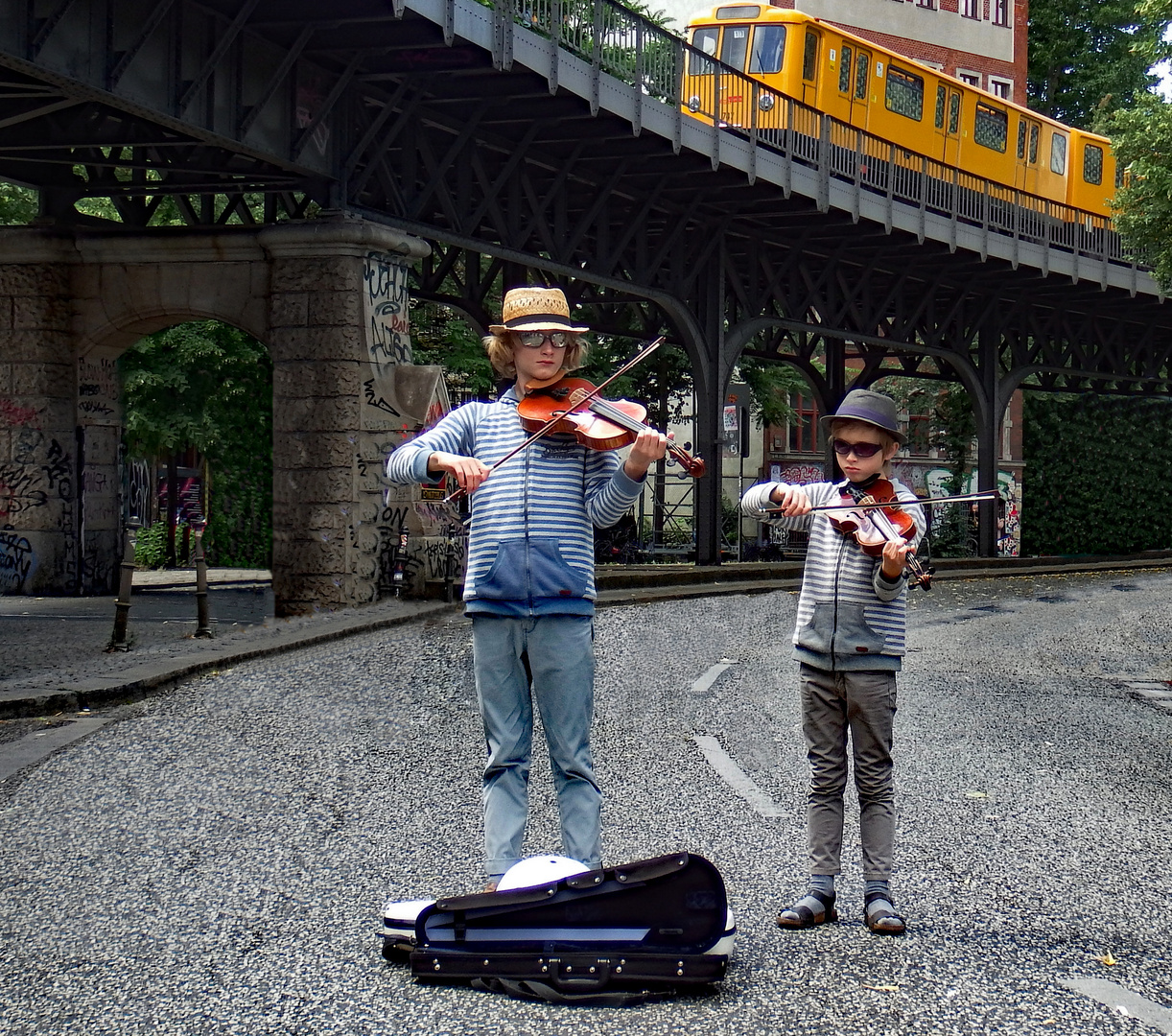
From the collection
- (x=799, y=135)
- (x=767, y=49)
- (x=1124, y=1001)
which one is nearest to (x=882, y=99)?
(x=767, y=49)

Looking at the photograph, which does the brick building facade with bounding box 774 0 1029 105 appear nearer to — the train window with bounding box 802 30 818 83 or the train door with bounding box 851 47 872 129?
the train door with bounding box 851 47 872 129

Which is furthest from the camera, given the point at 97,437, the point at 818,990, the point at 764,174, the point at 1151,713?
the point at 764,174

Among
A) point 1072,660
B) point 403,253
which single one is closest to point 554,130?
point 403,253

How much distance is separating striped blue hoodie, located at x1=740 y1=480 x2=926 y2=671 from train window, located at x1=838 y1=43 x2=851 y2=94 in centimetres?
2463

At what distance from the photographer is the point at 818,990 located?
425cm

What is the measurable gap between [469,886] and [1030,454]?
43.3 meters

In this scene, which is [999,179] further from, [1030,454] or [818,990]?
[818,990]

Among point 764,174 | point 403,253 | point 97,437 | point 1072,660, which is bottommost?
point 1072,660

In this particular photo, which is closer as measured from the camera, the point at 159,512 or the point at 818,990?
the point at 818,990

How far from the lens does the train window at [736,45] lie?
28062mm

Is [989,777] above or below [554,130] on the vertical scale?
below

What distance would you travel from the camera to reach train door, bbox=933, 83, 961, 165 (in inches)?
1209

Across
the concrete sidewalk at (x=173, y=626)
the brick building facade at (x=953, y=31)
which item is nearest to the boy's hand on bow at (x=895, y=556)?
the concrete sidewalk at (x=173, y=626)

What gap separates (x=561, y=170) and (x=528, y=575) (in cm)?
1616
